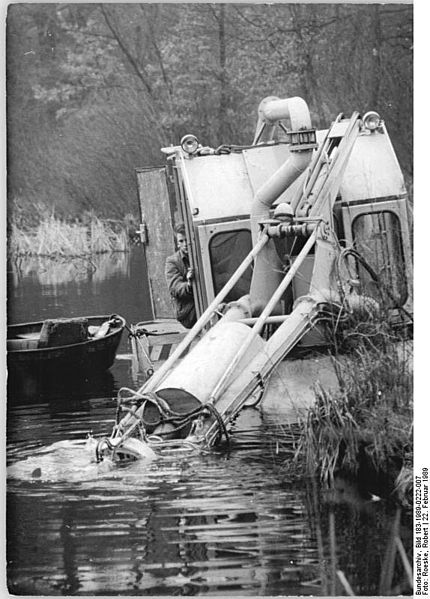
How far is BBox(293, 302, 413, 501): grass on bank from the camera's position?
357 inches

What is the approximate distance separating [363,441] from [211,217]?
169 inches

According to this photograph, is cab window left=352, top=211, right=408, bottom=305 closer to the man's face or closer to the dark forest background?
the dark forest background

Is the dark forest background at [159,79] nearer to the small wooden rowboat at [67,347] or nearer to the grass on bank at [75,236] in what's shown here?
the grass on bank at [75,236]

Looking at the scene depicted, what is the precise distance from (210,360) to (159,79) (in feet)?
16.6

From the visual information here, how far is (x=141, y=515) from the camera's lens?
8.89 meters

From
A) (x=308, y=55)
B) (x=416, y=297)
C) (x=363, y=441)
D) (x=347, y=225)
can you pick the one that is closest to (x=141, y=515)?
(x=363, y=441)

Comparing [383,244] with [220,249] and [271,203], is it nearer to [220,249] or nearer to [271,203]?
[271,203]

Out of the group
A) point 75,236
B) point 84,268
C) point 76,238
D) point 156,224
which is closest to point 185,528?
point 156,224

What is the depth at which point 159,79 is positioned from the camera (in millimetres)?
14523

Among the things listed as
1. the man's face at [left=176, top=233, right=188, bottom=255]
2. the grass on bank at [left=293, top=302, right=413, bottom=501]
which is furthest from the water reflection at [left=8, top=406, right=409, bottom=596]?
the man's face at [left=176, top=233, right=188, bottom=255]

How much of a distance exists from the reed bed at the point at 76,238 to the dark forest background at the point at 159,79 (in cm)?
25

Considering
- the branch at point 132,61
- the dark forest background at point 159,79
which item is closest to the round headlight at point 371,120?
the dark forest background at point 159,79

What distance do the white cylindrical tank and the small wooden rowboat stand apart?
8.74 feet

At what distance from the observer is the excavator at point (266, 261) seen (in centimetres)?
1020
